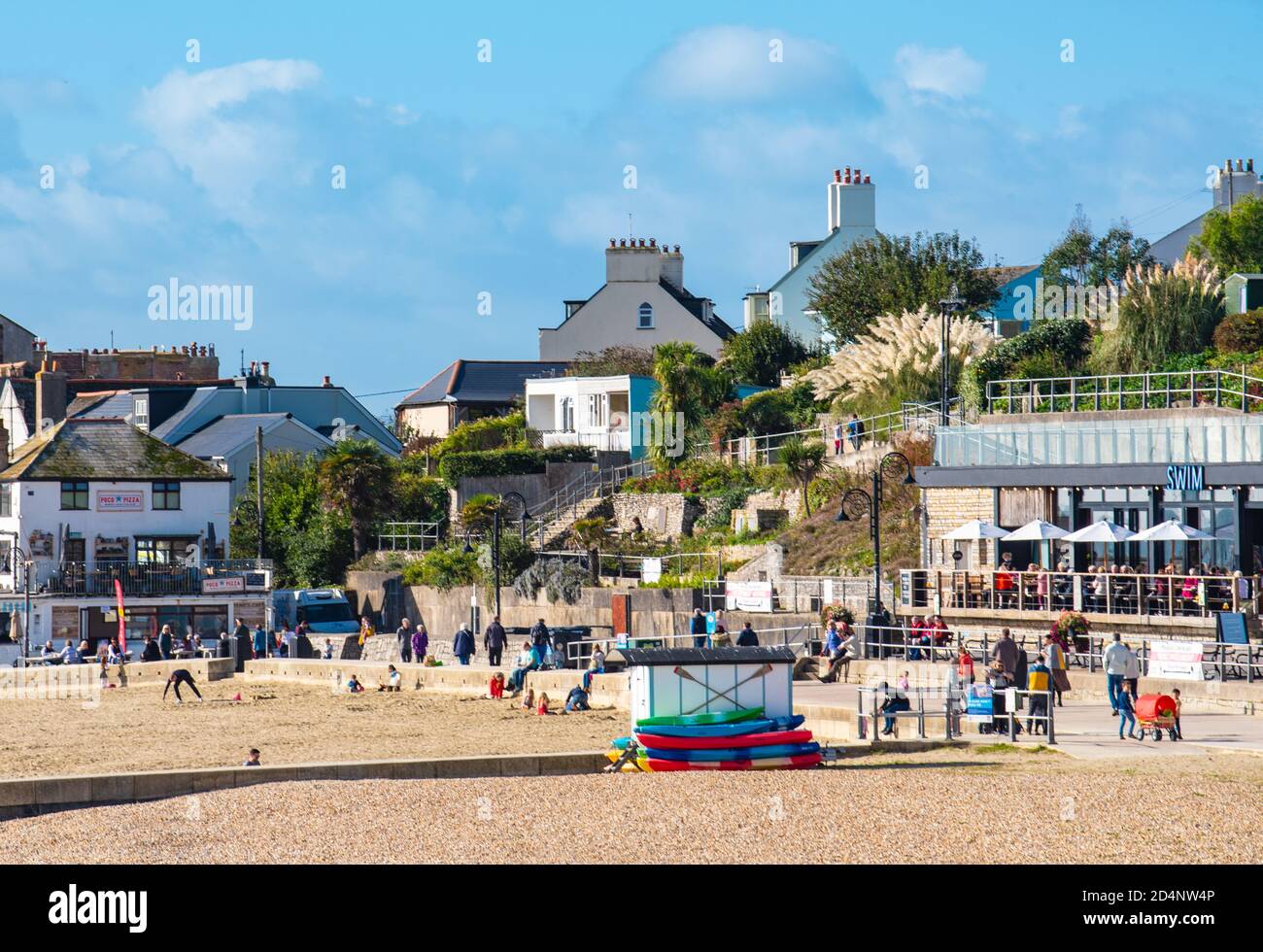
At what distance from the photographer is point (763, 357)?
63812mm

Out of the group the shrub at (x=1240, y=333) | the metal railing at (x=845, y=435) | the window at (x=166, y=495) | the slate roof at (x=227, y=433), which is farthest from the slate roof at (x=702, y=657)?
the slate roof at (x=227, y=433)

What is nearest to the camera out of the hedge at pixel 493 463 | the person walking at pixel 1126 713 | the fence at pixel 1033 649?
the person walking at pixel 1126 713

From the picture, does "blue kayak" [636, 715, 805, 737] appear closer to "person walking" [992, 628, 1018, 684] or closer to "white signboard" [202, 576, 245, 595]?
"person walking" [992, 628, 1018, 684]

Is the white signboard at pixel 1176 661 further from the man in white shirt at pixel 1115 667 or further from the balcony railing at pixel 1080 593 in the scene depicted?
the balcony railing at pixel 1080 593

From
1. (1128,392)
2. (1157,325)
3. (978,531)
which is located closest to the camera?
(978,531)

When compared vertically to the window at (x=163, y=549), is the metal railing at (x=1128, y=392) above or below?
above

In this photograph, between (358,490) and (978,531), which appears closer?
(978,531)

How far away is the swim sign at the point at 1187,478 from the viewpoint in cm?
3378

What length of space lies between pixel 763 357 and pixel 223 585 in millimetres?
23647

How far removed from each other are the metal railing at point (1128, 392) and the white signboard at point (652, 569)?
812 cm

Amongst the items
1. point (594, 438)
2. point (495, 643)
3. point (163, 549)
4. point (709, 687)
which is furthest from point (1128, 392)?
point (163, 549)

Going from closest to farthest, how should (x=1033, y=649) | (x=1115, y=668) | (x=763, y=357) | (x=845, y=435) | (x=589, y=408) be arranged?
1. (x=1115, y=668)
2. (x=1033, y=649)
3. (x=845, y=435)
4. (x=589, y=408)
5. (x=763, y=357)

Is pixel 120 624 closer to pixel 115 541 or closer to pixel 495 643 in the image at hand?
pixel 115 541

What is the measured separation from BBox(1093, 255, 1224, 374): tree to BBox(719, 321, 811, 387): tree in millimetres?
19576
